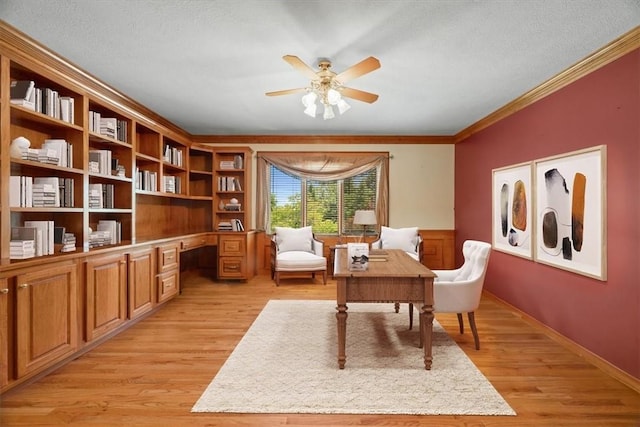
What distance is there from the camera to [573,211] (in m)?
2.97

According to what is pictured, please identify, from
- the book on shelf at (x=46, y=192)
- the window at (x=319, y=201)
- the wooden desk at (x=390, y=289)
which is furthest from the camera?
the window at (x=319, y=201)

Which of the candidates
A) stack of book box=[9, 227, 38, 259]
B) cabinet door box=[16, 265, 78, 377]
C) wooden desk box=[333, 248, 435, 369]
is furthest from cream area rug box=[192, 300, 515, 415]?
stack of book box=[9, 227, 38, 259]

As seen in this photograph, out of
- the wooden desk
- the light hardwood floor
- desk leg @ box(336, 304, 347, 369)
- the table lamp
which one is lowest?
the light hardwood floor

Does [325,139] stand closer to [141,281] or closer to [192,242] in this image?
[192,242]

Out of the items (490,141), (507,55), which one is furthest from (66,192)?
(490,141)

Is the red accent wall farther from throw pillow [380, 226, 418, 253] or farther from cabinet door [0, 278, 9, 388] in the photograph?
cabinet door [0, 278, 9, 388]

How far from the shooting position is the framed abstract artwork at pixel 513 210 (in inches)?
146

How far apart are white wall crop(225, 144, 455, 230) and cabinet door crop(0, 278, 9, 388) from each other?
4.33m

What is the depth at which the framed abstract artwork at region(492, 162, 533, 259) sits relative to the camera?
3.70 metres

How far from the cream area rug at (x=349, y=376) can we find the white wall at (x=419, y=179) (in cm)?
306

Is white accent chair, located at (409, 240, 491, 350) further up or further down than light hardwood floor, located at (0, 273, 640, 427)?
further up

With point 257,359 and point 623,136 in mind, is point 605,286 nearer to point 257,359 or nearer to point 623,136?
point 623,136

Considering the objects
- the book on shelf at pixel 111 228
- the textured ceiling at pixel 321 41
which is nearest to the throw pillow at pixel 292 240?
the textured ceiling at pixel 321 41

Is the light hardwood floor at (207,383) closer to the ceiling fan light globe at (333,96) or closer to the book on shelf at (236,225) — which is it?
the book on shelf at (236,225)
